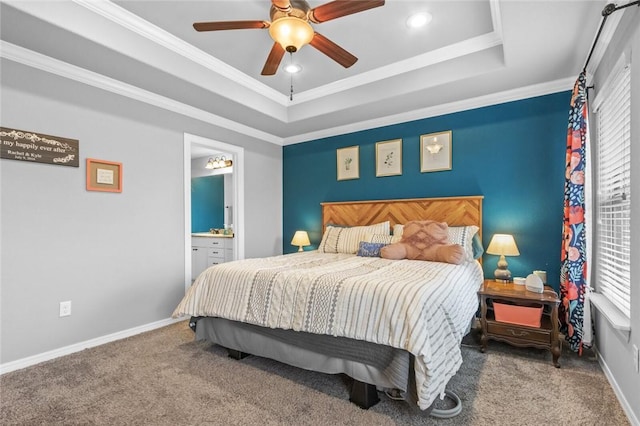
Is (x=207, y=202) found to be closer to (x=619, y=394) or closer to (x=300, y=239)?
(x=300, y=239)

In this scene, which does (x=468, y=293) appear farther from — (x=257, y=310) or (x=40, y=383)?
(x=40, y=383)

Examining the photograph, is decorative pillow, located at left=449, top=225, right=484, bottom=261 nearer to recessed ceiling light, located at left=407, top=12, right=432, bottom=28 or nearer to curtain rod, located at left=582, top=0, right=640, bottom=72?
curtain rod, located at left=582, top=0, right=640, bottom=72

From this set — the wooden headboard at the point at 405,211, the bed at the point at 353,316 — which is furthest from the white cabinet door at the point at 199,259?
the bed at the point at 353,316

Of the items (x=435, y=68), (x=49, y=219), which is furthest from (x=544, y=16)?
(x=49, y=219)

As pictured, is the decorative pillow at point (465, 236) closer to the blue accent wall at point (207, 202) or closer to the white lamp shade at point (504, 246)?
the white lamp shade at point (504, 246)

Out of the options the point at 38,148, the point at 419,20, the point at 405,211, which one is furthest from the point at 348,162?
the point at 38,148

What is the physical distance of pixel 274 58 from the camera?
2.42 meters

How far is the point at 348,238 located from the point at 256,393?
7.06 feet

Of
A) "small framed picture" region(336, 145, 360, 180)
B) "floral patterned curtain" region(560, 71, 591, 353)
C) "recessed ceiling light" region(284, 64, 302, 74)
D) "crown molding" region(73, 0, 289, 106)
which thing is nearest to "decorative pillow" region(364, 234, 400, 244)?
"small framed picture" region(336, 145, 360, 180)

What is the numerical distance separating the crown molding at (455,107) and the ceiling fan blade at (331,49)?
176cm

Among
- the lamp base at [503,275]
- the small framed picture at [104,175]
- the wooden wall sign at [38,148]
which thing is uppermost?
the wooden wall sign at [38,148]

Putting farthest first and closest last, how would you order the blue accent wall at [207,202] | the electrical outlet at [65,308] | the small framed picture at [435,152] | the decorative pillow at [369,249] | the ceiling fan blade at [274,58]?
the blue accent wall at [207,202] < the small framed picture at [435,152] < the decorative pillow at [369,249] < the electrical outlet at [65,308] < the ceiling fan blade at [274,58]

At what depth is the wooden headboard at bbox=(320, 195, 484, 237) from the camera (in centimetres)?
356

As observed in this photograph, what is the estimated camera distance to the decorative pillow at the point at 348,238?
3826 millimetres
